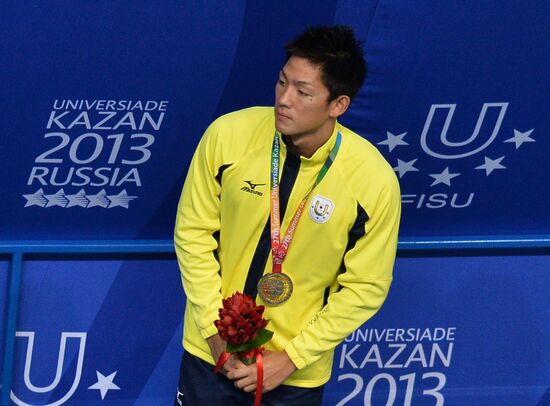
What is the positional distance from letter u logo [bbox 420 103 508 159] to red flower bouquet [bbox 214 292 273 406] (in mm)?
1218

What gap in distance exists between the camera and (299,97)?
354 centimetres

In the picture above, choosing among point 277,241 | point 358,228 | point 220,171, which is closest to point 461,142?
point 358,228

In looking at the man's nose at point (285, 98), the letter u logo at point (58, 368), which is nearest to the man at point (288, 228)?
the man's nose at point (285, 98)

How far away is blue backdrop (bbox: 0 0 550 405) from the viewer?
4.13 metres

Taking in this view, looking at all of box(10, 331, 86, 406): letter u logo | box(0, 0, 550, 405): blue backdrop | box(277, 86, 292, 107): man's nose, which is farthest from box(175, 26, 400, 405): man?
box(10, 331, 86, 406): letter u logo

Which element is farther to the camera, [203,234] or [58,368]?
Answer: [58,368]

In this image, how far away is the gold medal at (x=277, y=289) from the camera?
3719 millimetres

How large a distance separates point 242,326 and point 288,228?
0.38 metres

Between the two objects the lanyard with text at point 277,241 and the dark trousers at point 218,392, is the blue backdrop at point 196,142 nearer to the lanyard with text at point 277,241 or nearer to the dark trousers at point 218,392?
the lanyard with text at point 277,241

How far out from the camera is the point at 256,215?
146 inches

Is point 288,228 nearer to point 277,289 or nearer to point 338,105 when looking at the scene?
point 277,289

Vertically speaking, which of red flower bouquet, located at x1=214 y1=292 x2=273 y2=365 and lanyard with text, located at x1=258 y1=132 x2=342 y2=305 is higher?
lanyard with text, located at x1=258 y1=132 x2=342 y2=305

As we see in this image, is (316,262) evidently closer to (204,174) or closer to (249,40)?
(204,174)

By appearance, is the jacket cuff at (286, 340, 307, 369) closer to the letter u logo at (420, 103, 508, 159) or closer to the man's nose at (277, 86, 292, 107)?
the man's nose at (277, 86, 292, 107)
